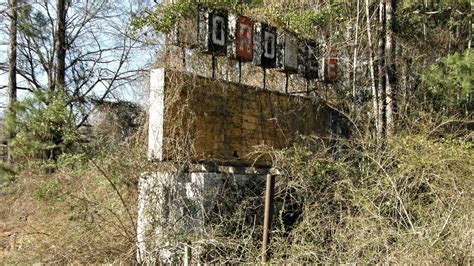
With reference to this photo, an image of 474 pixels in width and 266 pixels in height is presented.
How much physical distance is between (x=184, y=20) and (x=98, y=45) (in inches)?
445

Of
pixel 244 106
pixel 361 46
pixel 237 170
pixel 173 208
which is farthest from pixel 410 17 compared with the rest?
pixel 173 208

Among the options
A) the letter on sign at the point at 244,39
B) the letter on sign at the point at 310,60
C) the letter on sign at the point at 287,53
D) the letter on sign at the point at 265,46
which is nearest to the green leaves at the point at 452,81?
the letter on sign at the point at 310,60

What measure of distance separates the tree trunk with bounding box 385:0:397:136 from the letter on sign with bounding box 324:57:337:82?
1072 millimetres

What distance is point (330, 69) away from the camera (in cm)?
1191

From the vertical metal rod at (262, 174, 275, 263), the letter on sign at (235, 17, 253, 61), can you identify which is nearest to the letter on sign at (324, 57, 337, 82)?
the letter on sign at (235, 17, 253, 61)

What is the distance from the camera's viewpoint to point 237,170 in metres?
8.93

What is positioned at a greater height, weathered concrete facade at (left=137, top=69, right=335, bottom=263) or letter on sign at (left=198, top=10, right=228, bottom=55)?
letter on sign at (left=198, top=10, right=228, bottom=55)

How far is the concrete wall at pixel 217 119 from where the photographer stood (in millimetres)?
8055

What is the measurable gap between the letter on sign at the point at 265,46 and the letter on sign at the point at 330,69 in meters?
2.02

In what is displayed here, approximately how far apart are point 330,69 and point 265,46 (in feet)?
8.03

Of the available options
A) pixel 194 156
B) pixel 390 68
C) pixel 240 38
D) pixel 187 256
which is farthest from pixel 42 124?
pixel 390 68

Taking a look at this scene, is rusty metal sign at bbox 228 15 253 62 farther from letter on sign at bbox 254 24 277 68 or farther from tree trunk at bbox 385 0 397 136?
tree trunk at bbox 385 0 397 136

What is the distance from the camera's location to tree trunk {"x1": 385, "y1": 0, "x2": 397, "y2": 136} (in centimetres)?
1130

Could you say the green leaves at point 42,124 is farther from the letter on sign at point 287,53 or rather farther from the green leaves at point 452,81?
Result: the green leaves at point 452,81
